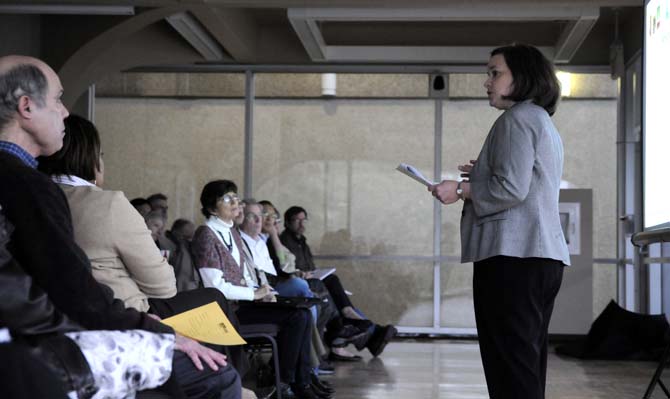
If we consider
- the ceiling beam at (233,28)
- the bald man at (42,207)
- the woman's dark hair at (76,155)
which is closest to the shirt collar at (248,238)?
the ceiling beam at (233,28)

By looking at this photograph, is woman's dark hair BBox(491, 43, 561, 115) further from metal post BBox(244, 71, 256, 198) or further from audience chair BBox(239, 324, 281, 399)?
metal post BBox(244, 71, 256, 198)

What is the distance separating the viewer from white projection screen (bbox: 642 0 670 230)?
4.18m

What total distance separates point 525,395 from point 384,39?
7.84 metres

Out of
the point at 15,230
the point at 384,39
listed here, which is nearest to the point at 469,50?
the point at 384,39

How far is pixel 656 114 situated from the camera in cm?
440

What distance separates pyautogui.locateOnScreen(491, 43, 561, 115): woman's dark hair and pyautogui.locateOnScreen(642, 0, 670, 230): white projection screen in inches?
57.1

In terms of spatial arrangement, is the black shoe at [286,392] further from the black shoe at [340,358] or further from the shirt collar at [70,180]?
the shirt collar at [70,180]

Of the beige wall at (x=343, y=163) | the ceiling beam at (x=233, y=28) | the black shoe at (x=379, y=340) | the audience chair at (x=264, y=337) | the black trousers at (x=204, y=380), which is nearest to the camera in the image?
the black trousers at (x=204, y=380)

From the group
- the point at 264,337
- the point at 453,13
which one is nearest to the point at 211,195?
the point at 264,337

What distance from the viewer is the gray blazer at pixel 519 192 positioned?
2775 mm

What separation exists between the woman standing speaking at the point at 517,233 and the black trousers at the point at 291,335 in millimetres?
2515

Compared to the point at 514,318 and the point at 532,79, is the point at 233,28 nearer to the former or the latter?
the point at 532,79

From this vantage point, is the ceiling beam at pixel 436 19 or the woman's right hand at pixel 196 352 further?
the ceiling beam at pixel 436 19

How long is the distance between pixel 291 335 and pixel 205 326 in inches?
106
